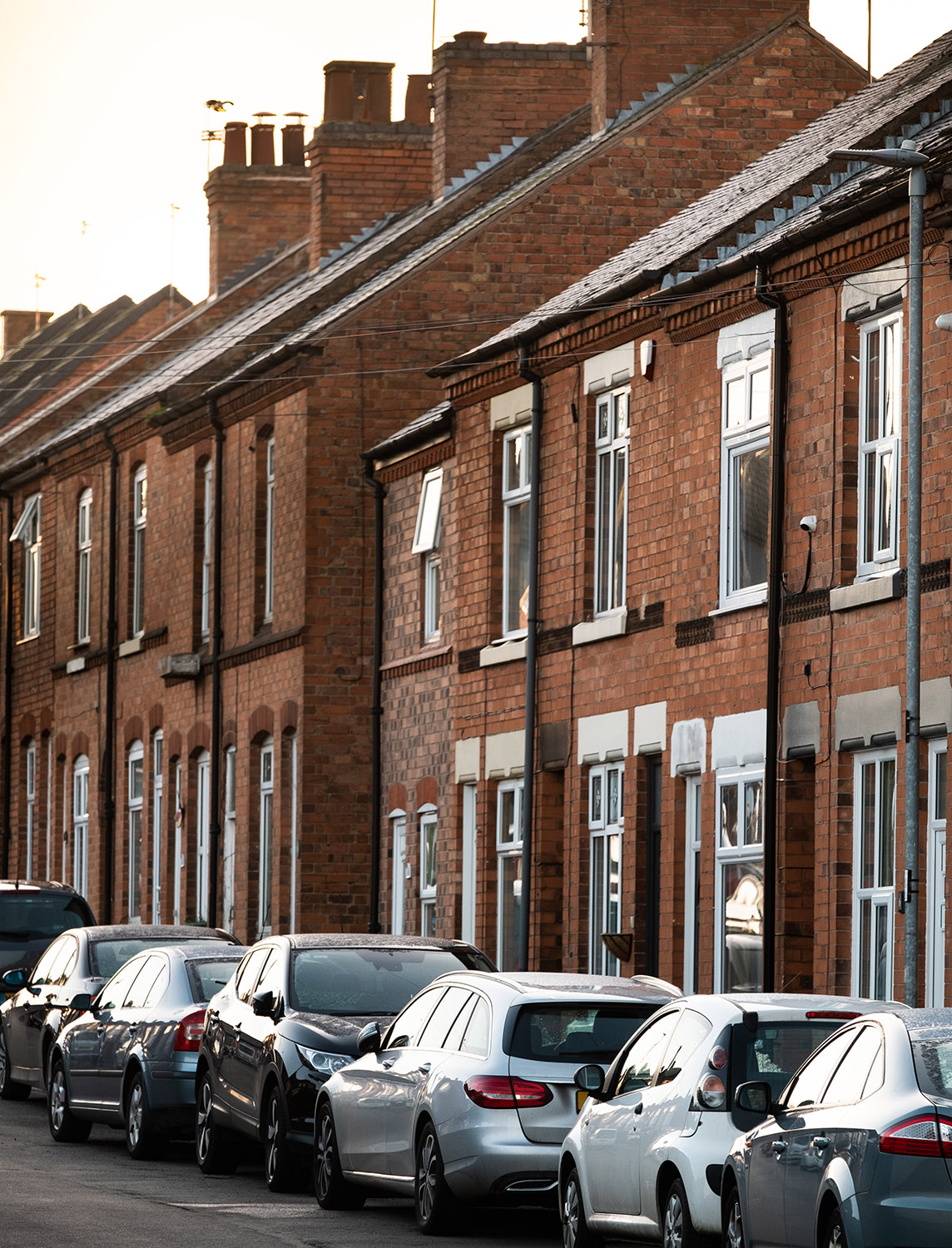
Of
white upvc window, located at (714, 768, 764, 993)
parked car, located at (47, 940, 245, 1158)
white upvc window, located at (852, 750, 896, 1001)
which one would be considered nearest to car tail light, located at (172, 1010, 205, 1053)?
parked car, located at (47, 940, 245, 1158)

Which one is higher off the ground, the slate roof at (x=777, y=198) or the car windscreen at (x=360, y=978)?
the slate roof at (x=777, y=198)

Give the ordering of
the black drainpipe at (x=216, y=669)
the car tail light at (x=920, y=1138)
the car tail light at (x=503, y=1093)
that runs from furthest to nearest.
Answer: the black drainpipe at (x=216, y=669) < the car tail light at (x=503, y=1093) < the car tail light at (x=920, y=1138)

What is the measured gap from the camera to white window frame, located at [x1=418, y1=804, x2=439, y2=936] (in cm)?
2850

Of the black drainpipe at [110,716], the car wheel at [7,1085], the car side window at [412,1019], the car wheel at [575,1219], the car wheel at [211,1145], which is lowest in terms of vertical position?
the car wheel at [7,1085]

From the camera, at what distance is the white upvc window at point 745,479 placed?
2078 cm

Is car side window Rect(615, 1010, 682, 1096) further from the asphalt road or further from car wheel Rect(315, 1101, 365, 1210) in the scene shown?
car wheel Rect(315, 1101, 365, 1210)

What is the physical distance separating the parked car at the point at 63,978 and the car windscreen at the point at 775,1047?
29.7ft

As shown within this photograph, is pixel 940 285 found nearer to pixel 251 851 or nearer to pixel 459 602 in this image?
pixel 459 602

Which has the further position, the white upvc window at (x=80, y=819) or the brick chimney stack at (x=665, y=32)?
the white upvc window at (x=80, y=819)

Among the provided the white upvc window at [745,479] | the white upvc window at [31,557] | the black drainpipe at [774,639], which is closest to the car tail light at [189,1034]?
the black drainpipe at [774,639]

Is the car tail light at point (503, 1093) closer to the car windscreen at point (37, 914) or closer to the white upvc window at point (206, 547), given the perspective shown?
the car windscreen at point (37, 914)

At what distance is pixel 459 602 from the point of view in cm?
2738

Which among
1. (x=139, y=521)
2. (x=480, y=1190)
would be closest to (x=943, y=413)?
(x=480, y=1190)

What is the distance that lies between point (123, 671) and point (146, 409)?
160 inches
